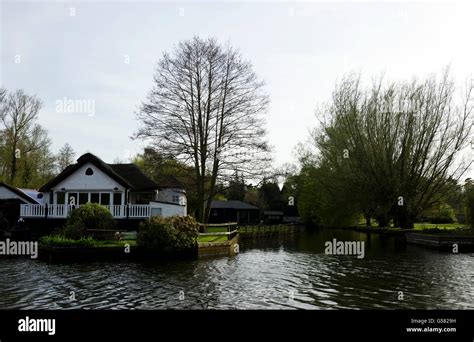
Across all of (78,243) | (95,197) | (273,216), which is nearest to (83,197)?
(95,197)

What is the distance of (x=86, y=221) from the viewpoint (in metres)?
24.9

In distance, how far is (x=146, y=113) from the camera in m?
33.1

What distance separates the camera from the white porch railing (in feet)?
102

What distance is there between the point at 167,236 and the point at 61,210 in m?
13.3

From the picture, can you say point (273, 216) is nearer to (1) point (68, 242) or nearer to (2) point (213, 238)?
(2) point (213, 238)

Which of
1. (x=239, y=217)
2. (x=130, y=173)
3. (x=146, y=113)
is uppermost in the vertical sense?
(x=146, y=113)

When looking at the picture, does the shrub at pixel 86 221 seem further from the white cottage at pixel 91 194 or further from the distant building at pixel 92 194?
the white cottage at pixel 91 194

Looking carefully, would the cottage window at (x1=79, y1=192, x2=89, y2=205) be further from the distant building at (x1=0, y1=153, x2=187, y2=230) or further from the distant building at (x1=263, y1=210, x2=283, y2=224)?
the distant building at (x1=263, y1=210, x2=283, y2=224)

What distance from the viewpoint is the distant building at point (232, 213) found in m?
72.3
